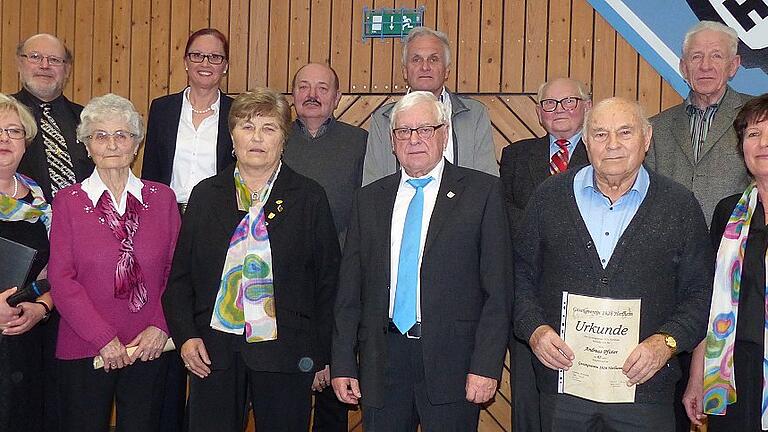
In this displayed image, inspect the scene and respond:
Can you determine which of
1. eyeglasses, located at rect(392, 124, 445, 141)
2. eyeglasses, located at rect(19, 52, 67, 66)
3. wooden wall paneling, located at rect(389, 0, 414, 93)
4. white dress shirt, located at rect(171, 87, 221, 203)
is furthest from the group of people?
wooden wall paneling, located at rect(389, 0, 414, 93)

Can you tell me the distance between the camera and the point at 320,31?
5.59 metres

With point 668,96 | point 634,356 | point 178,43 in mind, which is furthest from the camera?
point 178,43

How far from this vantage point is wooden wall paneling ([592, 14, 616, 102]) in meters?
5.18

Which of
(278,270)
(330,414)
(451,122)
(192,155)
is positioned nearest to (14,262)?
(278,270)

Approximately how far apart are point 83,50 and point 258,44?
1362 millimetres

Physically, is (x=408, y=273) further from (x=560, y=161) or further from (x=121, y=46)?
(x=121, y=46)

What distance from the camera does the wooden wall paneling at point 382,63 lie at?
18.0 feet

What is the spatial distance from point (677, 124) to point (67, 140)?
3.10 metres

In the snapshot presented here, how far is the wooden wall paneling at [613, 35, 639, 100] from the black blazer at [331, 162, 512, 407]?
231 cm

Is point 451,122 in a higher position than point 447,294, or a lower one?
higher

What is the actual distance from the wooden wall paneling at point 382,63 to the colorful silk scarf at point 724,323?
2.93 meters

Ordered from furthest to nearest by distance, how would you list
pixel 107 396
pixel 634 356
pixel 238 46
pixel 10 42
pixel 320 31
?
pixel 10 42 < pixel 238 46 < pixel 320 31 < pixel 107 396 < pixel 634 356

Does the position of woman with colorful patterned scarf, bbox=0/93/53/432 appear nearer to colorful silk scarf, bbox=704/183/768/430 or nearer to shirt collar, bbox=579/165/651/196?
shirt collar, bbox=579/165/651/196

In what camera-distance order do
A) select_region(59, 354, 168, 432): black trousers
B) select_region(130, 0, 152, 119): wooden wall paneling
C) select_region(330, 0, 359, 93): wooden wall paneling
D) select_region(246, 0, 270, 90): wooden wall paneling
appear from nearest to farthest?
select_region(59, 354, 168, 432): black trousers < select_region(330, 0, 359, 93): wooden wall paneling < select_region(246, 0, 270, 90): wooden wall paneling < select_region(130, 0, 152, 119): wooden wall paneling
